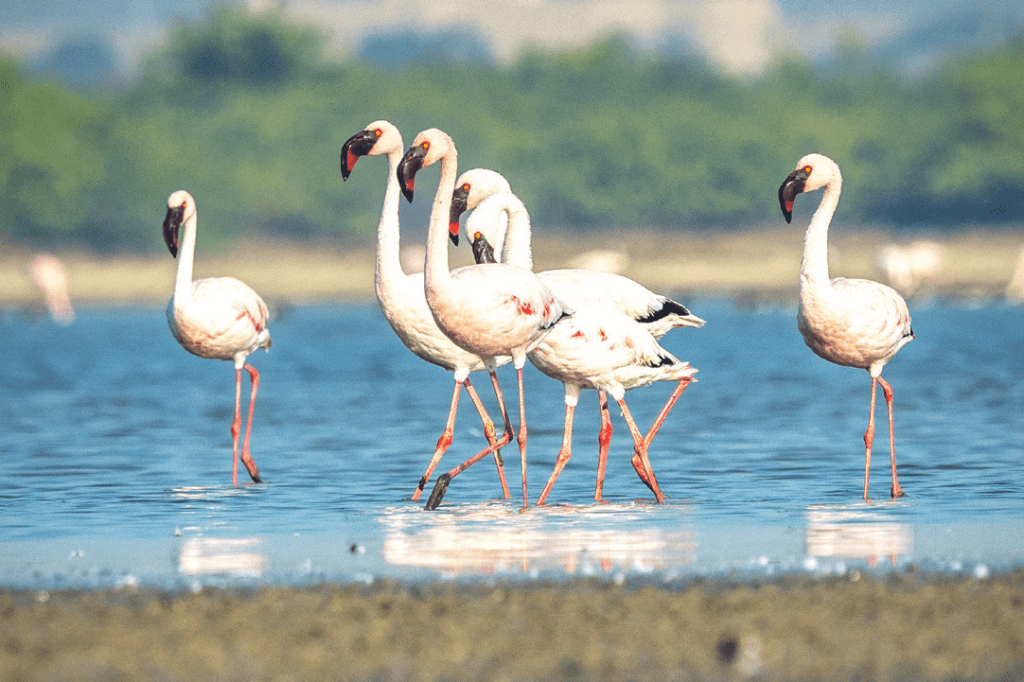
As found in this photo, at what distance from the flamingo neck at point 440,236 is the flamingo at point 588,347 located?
0.65 metres

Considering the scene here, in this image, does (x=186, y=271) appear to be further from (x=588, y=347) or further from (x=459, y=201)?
(x=588, y=347)

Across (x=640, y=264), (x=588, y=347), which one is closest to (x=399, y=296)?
(x=588, y=347)

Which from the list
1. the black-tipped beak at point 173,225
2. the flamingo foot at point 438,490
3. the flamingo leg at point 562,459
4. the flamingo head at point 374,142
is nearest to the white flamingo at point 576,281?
the flamingo head at point 374,142

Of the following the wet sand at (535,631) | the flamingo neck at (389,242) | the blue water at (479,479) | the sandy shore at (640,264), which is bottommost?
the wet sand at (535,631)

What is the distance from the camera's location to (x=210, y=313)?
10.8 m

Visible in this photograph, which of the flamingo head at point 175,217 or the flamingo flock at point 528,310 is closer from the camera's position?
the flamingo flock at point 528,310

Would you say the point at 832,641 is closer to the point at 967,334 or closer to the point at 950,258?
the point at 967,334

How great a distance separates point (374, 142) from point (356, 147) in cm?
23

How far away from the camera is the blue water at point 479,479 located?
7242 mm

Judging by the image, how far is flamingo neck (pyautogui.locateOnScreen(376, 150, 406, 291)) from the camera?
8992 millimetres

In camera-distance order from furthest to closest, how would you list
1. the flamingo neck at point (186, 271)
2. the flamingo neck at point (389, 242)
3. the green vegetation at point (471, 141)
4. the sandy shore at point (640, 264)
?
the green vegetation at point (471, 141)
the sandy shore at point (640, 264)
the flamingo neck at point (186, 271)
the flamingo neck at point (389, 242)

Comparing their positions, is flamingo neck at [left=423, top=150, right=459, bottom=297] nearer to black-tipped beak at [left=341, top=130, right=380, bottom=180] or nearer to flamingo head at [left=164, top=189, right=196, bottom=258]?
black-tipped beak at [left=341, top=130, right=380, bottom=180]

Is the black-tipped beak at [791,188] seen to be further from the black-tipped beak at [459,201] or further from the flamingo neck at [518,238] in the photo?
the black-tipped beak at [459,201]

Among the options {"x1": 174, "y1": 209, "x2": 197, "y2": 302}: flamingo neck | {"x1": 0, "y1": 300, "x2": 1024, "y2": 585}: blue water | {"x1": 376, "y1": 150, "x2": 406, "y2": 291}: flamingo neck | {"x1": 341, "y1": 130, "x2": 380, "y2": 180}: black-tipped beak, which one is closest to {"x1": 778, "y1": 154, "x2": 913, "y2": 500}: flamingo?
{"x1": 0, "y1": 300, "x2": 1024, "y2": 585}: blue water
